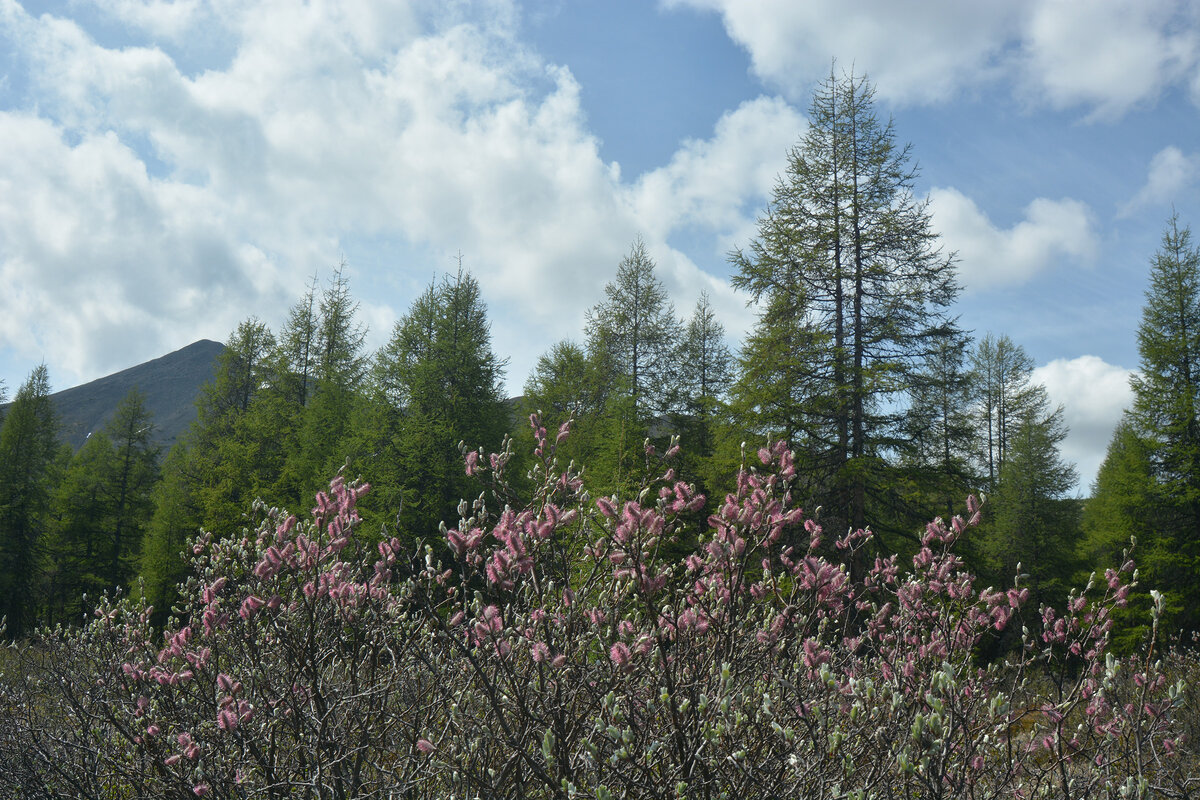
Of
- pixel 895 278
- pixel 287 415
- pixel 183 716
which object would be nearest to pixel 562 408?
pixel 287 415

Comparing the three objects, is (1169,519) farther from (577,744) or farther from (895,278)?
A: (577,744)

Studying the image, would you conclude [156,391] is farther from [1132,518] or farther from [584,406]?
[1132,518]

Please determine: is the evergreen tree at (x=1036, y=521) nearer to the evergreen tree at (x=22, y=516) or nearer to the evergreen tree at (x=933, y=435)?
the evergreen tree at (x=933, y=435)

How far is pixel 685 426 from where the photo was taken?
1928 centimetres

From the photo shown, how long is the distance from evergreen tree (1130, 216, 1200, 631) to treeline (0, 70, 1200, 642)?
6 centimetres

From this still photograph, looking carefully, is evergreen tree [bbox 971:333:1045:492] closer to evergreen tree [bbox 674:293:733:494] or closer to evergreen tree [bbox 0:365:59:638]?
evergreen tree [bbox 674:293:733:494]

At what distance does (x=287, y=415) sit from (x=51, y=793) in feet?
59.9

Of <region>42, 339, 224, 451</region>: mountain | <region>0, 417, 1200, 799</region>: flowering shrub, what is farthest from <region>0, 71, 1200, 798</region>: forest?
<region>42, 339, 224, 451</region>: mountain

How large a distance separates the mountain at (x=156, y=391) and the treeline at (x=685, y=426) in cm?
12319

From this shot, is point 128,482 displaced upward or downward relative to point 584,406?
downward

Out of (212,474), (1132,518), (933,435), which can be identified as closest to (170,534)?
(212,474)

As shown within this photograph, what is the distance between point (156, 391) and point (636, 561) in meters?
208

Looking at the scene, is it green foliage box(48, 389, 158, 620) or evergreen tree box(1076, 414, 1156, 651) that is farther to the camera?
green foliage box(48, 389, 158, 620)

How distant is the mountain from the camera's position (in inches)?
5719
